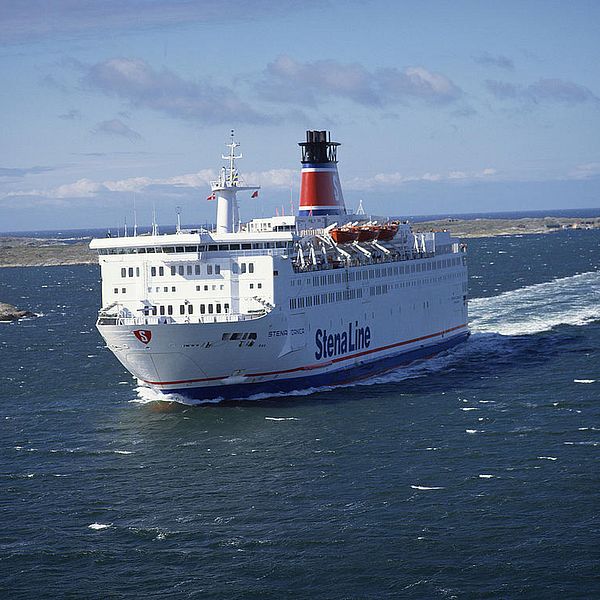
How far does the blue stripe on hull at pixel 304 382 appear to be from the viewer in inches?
1903

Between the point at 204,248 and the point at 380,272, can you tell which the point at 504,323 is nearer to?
the point at 380,272

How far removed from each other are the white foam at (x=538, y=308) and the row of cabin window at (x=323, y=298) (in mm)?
18477

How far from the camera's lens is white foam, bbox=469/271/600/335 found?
73.9 m

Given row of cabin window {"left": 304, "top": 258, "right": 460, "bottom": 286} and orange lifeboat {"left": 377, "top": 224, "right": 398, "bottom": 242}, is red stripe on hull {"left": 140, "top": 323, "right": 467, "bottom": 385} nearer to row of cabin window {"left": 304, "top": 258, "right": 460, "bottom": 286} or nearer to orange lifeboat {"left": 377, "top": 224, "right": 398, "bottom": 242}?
row of cabin window {"left": 304, "top": 258, "right": 460, "bottom": 286}

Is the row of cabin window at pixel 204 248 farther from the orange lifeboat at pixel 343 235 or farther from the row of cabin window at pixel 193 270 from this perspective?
the orange lifeboat at pixel 343 235

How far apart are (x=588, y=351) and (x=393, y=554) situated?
34.8m

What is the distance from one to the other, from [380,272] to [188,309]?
45.5 feet

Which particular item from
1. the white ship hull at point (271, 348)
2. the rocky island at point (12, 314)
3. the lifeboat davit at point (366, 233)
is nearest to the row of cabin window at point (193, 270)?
the white ship hull at point (271, 348)

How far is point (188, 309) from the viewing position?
4934 centimetres

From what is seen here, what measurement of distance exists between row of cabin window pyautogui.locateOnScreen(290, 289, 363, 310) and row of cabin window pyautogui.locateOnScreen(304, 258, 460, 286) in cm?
63

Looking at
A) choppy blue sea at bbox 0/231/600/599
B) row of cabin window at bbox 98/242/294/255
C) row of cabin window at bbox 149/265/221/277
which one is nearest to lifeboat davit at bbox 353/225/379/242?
choppy blue sea at bbox 0/231/600/599

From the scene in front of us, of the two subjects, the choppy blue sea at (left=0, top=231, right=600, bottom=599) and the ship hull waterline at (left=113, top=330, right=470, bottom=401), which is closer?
the choppy blue sea at (left=0, top=231, right=600, bottom=599)

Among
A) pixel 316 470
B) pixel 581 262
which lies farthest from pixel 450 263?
pixel 581 262

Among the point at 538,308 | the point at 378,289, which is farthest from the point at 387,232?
the point at 538,308
